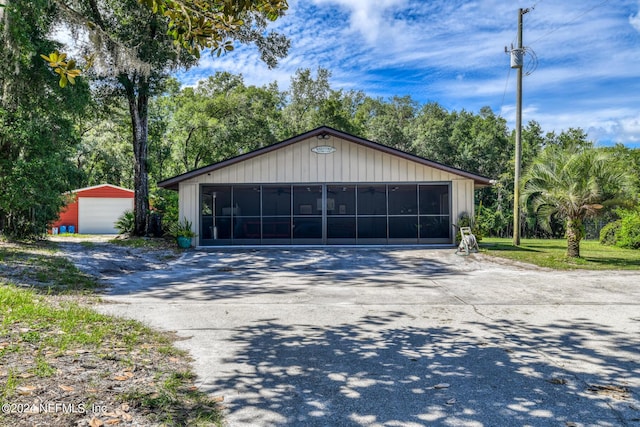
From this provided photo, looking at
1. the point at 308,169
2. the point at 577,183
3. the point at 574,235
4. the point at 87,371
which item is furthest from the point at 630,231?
the point at 87,371

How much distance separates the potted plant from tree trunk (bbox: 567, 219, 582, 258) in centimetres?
1114

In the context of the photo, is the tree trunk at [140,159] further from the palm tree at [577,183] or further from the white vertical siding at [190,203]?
the palm tree at [577,183]

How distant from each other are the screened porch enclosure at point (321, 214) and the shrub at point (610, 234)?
6934mm

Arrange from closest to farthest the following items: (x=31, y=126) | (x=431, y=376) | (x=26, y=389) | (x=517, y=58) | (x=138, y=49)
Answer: (x=26, y=389) → (x=431, y=376) → (x=31, y=126) → (x=138, y=49) → (x=517, y=58)

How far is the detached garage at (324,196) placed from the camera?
1453 centimetres

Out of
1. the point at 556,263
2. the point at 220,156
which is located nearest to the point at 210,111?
the point at 220,156

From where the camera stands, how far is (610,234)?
651 inches

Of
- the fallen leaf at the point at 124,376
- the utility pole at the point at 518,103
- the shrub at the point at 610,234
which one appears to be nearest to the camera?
the fallen leaf at the point at 124,376

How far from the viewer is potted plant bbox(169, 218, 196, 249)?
45.9 feet

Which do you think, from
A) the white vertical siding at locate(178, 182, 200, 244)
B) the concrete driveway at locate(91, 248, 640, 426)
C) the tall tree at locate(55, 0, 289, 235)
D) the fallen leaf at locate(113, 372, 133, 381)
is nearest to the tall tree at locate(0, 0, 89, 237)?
the tall tree at locate(55, 0, 289, 235)

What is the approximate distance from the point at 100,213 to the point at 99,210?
0.58 feet

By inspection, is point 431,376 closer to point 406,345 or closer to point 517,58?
point 406,345

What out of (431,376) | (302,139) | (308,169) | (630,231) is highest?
(302,139)

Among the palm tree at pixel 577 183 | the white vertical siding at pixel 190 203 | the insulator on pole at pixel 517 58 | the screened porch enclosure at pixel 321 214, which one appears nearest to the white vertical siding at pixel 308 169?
the white vertical siding at pixel 190 203
